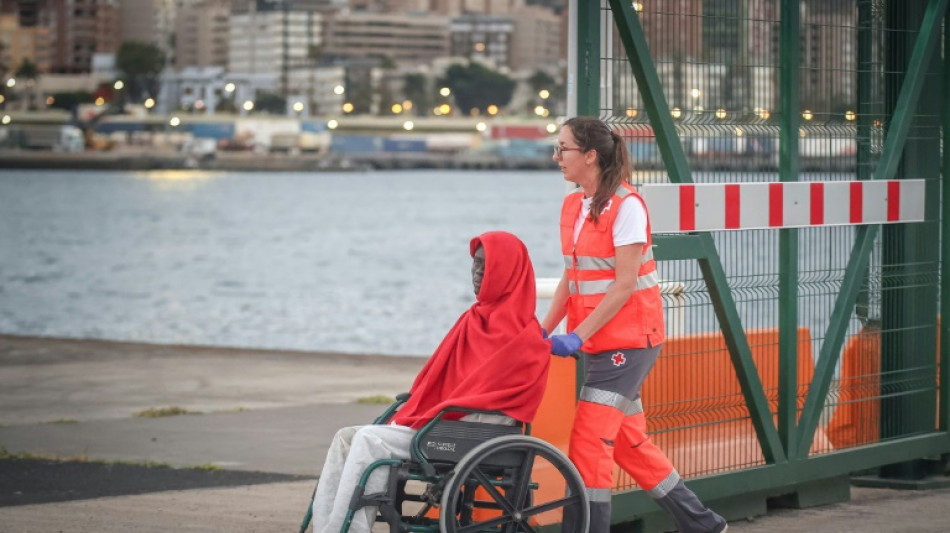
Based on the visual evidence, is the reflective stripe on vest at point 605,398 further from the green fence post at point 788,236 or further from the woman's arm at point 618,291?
the green fence post at point 788,236

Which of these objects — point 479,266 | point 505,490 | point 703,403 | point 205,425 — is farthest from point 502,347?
point 205,425

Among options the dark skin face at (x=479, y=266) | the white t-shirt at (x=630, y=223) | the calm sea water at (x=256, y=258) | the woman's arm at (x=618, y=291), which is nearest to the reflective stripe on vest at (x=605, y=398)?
the woman's arm at (x=618, y=291)

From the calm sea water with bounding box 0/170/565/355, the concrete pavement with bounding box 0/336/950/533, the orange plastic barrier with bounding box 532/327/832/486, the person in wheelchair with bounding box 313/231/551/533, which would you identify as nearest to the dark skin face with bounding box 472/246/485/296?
the person in wheelchair with bounding box 313/231/551/533

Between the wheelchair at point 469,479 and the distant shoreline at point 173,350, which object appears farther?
the distant shoreline at point 173,350

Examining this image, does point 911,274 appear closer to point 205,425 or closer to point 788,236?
point 788,236

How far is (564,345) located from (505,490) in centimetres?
52

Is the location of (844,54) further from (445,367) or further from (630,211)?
(445,367)

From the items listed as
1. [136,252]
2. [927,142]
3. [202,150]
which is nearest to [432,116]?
[202,150]

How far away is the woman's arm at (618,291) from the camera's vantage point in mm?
5578

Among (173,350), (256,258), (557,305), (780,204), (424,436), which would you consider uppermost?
(780,204)

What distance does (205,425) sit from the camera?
1076 centimetres

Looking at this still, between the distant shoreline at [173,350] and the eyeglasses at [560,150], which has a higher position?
the eyeglasses at [560,150]

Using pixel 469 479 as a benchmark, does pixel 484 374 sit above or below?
above

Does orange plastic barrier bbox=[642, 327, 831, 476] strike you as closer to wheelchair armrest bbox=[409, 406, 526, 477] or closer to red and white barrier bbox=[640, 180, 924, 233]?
red and white barrier bbox=[640, 180, 924, 233]
